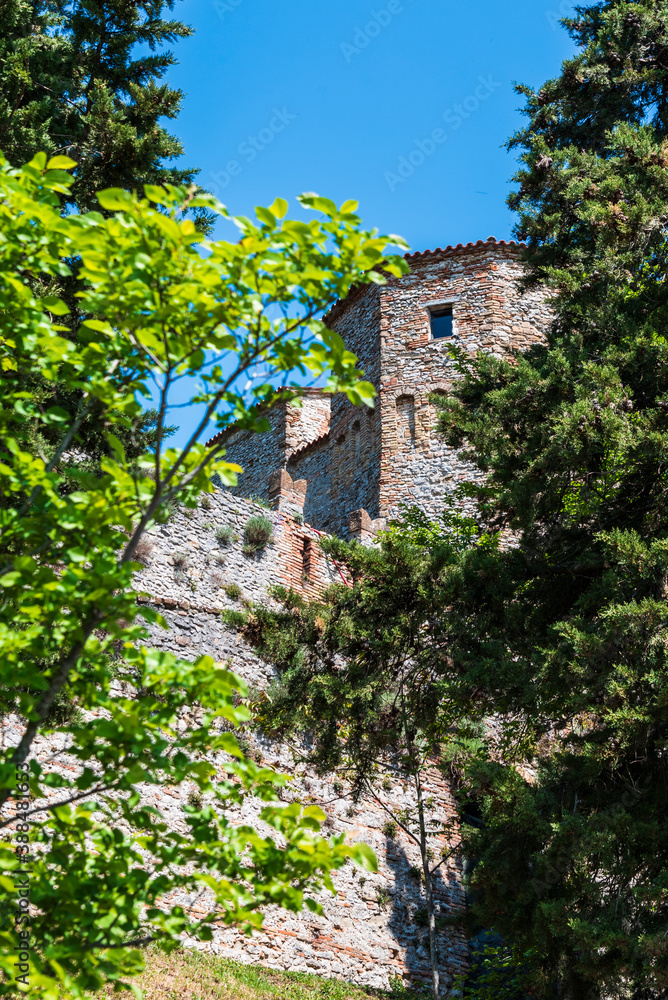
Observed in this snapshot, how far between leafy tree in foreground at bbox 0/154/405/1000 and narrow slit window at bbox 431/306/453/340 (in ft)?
51.4

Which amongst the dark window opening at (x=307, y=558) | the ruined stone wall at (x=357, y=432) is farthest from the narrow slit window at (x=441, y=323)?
the dark window opening at (x=307, y=558)

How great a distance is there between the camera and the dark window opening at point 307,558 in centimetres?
1396

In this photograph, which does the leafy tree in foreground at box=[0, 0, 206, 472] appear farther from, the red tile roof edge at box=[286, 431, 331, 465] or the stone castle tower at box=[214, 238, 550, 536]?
the red tile roof edge at box=[286, 431, 331, 465]

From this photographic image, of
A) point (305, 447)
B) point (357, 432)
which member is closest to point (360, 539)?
point (357, 432)

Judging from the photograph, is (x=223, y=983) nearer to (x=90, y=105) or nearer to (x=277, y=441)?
(x=90, y=105)

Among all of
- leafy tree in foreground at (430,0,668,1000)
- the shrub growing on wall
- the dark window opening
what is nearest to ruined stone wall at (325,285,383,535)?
the dark window opening

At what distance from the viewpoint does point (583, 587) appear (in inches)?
344

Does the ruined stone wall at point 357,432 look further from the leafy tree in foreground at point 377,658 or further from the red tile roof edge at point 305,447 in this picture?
the leafy tree in foreground at point 377,658

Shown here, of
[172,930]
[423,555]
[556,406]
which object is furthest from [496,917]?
[172,930]

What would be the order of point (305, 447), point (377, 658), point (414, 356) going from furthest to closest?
point (305, 447)
point (414, 356)
point (377, 658)

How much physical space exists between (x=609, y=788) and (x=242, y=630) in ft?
20.3

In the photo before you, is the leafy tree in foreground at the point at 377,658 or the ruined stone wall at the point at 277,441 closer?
the leafy tree in foreground at the point at 377,658

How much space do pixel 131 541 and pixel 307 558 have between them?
10558mm

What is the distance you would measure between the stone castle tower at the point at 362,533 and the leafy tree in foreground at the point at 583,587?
6.15 feet
